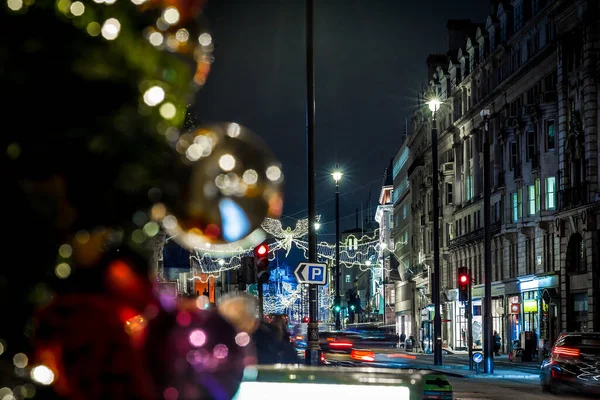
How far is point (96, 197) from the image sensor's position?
8.65 ft

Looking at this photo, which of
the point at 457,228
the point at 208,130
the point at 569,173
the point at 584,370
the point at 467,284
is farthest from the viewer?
the point at 457,228

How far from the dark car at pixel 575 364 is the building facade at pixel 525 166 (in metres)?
22.2

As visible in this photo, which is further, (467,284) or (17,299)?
(467,284)

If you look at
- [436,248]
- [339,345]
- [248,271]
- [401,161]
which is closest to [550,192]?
[436,248]

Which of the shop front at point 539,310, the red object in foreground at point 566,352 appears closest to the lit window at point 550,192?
the shop front at point 539,310

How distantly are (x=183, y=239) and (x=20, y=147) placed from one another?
0.61 meters

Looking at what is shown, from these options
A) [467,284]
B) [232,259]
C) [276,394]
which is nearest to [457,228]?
[232,259]

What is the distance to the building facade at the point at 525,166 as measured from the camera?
1869 inches

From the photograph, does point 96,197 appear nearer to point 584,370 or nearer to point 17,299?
point 17,299

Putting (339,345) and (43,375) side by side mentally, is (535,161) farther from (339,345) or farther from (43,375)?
(43,375)

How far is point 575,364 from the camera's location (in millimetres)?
23469

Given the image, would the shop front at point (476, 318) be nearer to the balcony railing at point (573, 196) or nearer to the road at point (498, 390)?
the balcony railing at point (573, 196)

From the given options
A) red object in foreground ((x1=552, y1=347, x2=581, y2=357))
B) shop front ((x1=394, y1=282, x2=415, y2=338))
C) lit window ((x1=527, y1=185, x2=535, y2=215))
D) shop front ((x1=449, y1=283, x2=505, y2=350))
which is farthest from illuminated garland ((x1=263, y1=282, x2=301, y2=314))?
red object in foreground ((x1=552, y1=347, x2=581, y2=357))

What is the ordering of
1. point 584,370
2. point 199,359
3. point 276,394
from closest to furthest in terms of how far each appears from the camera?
point 199,359 → point 276,394 → point 584,370
